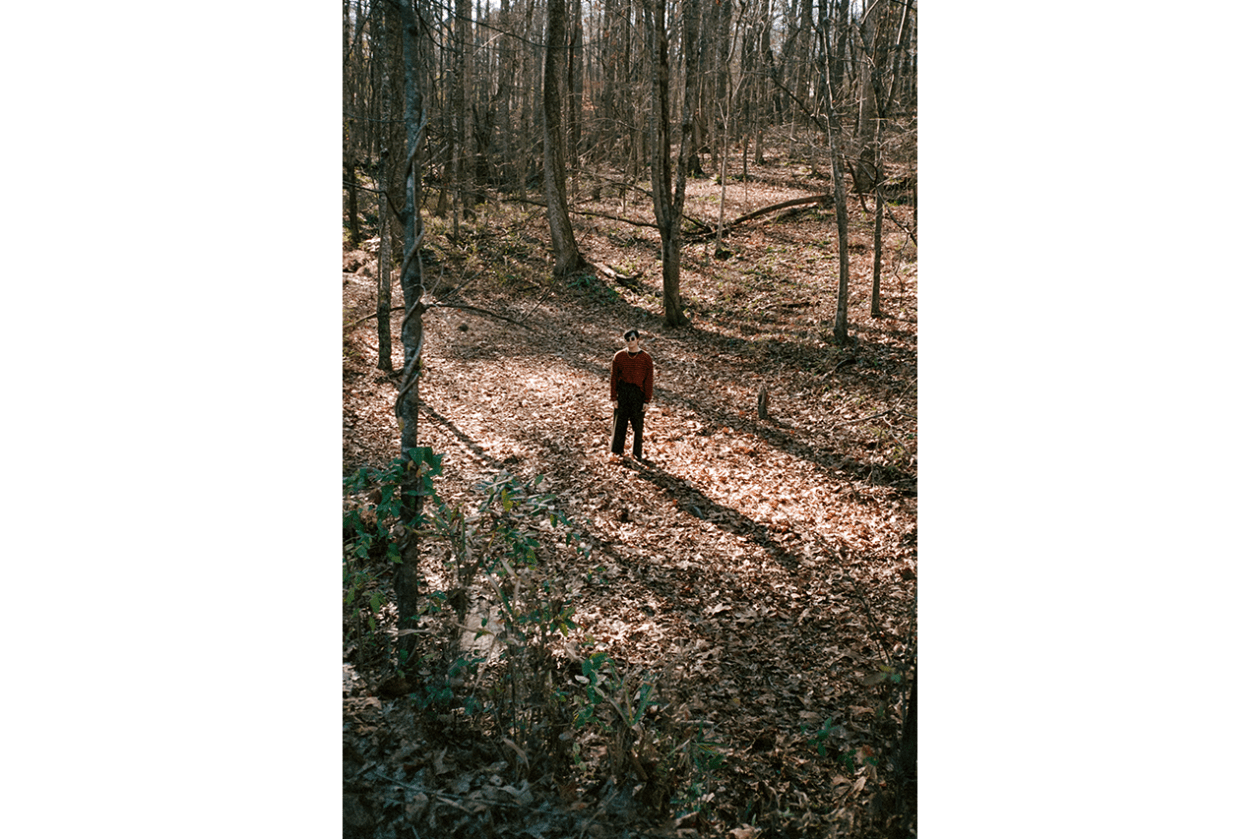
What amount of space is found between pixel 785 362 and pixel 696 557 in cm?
370

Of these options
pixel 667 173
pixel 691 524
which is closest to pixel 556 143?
pixel 667 173

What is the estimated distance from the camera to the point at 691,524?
5.09 m

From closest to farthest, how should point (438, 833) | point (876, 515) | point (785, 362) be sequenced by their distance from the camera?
point (438, 833) < point (876, 515) < point (785, 362)

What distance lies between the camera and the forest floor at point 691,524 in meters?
3.07

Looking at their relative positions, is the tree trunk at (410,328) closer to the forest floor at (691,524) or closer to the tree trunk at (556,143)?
the forest floor at (691,524)

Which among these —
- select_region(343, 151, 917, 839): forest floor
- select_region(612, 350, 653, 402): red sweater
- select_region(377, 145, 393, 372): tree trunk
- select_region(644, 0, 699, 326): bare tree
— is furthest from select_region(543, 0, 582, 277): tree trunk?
select_region(612, 350, 653, 402): red sweater

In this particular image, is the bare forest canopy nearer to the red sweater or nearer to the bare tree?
A: the bare tree

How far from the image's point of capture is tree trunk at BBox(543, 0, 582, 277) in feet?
33.7

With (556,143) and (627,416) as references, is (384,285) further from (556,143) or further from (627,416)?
(556,143)

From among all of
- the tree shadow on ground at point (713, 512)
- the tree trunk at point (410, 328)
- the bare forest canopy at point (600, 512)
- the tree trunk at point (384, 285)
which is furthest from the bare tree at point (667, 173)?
the tree trunk at point (410, 328)

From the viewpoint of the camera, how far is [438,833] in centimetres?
284

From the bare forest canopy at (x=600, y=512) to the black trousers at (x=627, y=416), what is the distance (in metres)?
0.14
